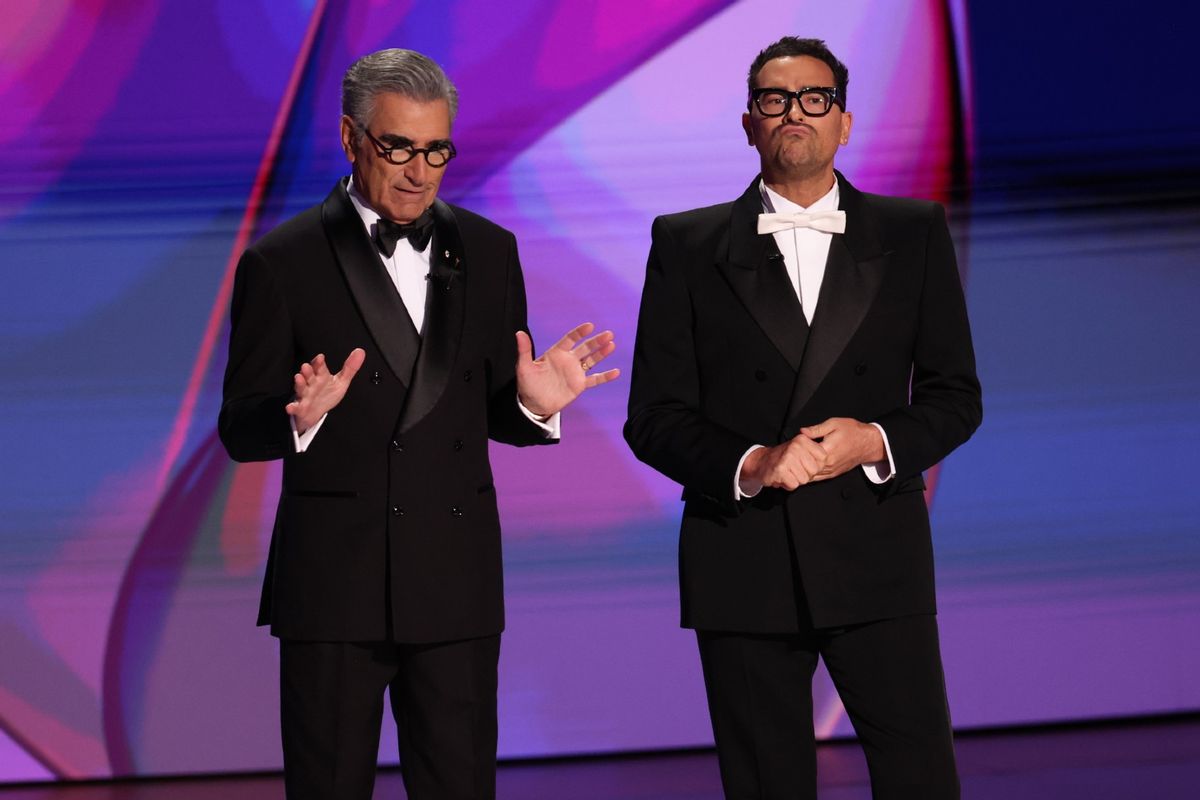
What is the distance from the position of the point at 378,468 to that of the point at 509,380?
283 millimetres

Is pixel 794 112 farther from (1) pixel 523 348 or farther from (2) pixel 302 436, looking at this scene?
(2) pixel 302 436

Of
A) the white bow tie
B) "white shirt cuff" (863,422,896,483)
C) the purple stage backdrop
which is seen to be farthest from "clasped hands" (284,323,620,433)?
the purple stage backdrop

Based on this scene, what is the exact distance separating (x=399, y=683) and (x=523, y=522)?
1.79m

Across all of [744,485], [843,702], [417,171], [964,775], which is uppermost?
[417,171]

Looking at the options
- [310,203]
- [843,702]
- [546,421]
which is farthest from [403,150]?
[310,203]

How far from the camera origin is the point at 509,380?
2504 millimetres

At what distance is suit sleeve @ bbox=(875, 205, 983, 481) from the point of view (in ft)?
7.96

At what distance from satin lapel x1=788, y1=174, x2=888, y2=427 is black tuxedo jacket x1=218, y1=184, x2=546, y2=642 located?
21.7 inches

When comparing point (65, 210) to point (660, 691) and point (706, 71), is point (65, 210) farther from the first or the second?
point (660, 691)

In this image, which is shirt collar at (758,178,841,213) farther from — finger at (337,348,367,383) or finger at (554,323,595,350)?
finger at (337,348,367,383)

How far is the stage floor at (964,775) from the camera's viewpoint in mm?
3742

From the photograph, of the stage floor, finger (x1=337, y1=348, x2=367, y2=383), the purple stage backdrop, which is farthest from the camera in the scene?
the purple stage backdrop

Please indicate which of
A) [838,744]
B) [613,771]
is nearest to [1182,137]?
[838,744]

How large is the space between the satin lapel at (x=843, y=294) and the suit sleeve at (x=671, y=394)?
15cm
